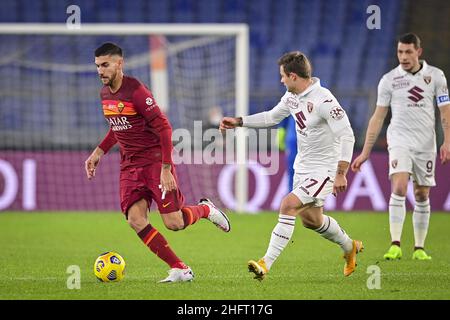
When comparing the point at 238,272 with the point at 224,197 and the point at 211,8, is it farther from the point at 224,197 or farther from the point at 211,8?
the point at 211,8

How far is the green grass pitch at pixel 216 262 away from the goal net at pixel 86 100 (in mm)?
1091

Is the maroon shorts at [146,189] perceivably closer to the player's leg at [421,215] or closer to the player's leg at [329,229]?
the player's leg at [329,229]

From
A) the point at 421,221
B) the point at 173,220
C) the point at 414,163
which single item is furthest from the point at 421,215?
the point at 173,220

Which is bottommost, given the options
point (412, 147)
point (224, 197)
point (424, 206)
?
point (224, 197)

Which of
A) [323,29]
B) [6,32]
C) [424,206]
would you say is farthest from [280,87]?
[424,206]

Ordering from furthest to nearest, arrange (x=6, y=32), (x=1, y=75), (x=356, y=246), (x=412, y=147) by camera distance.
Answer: (x=1, y=75) → (x=6, y=32) → (x=412, y=147) → (x=356, y=246)

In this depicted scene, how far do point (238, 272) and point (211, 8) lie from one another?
15.4 m

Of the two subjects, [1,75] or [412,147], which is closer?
[412,147]

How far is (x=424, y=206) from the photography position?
956cm

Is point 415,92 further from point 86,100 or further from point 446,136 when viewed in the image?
point 86,100

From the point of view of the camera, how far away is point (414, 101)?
9289mm

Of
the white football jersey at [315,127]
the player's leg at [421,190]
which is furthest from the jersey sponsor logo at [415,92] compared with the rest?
the white football jersey at [315,127]

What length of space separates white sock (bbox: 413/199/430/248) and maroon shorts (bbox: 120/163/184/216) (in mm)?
3138

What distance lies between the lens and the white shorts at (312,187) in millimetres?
7258
